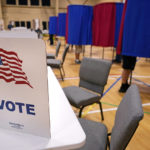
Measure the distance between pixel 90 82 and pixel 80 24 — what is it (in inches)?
109

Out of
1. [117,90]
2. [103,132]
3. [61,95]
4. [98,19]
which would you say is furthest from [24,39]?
[98,19]

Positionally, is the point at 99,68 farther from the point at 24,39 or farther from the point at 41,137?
the point at 24,39

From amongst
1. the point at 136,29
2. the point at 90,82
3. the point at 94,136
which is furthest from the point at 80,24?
the point at 94,136

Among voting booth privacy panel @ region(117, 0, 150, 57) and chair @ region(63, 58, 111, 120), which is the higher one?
voting booth privacy panel @ region(117, 0, 150, 57)

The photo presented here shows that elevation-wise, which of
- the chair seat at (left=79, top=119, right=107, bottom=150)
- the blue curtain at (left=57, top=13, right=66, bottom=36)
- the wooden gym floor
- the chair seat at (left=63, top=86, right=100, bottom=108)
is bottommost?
the wooden gym floor

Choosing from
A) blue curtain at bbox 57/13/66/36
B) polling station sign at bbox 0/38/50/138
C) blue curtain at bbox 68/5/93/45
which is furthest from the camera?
blue curtain at bbox 57/13/66/36

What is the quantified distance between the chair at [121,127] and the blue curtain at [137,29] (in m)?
1.44

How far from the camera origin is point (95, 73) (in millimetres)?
1872

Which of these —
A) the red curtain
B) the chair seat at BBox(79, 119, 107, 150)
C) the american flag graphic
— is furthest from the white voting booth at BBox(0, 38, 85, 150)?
the red curtain

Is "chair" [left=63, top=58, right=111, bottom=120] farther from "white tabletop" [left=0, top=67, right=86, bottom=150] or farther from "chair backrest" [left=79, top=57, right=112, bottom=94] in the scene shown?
"white tabletop" [left=0, top=67, right=86, bottom=150]

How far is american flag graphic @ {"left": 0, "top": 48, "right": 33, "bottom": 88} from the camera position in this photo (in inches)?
22.1

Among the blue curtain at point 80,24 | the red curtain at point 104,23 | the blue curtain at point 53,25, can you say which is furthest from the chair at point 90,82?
the blue curtain at point 53,25

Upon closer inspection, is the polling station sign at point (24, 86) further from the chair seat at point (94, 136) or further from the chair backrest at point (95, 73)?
the chair backrest at point (95, 73)

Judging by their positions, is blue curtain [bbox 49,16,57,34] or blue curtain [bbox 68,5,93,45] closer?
blue curtain [bbox 68,5,93,45]
